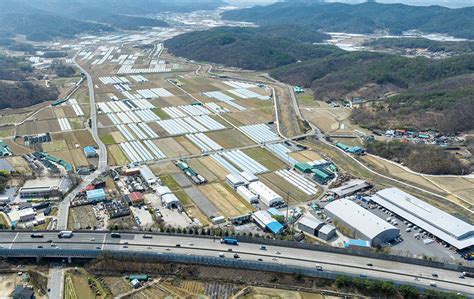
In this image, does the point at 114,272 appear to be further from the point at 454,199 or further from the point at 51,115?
the point at 51,115

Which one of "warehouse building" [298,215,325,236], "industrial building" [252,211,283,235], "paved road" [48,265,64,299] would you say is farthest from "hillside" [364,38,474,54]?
"paved road" [48,265,64,299]

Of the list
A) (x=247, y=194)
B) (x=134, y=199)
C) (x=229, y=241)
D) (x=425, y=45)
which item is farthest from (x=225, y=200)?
(x=425, y=45)

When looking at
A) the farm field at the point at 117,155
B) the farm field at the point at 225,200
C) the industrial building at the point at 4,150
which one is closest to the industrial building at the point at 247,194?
the farm field at the point at 225,200

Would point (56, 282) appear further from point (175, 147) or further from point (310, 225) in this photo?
point (175, 147)

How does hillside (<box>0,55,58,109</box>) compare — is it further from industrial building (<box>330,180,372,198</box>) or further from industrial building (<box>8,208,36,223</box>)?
industrial building (<box>330,180,372,198</box>)

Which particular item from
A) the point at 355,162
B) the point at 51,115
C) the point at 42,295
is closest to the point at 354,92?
the point at 355,162
